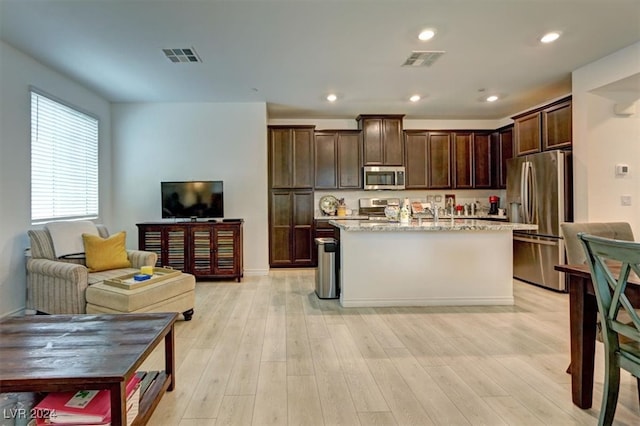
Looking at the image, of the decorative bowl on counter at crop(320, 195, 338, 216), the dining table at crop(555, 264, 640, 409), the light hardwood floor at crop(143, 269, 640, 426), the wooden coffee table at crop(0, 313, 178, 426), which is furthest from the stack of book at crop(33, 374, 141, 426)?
the decorative bowl on counter at crop(320, 195, 338, 216)

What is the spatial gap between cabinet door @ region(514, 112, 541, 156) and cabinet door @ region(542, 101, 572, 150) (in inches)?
4.9

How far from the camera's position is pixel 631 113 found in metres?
4.32

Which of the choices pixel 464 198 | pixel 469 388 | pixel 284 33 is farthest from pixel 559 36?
pixel 464 198

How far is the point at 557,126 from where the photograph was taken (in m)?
4.71

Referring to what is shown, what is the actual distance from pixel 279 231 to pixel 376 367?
403cm

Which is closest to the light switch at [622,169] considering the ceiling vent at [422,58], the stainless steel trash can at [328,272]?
the ceiling vent at [422,58]

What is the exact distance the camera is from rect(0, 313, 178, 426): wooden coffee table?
1464mm

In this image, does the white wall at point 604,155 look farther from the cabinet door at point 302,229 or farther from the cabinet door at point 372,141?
the cabinet door at point 302,229

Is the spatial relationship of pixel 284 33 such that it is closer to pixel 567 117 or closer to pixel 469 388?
pixel 469 388

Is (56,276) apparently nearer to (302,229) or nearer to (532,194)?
(302,229)

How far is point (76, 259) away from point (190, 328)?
1.64 m

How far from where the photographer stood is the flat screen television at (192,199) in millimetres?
5430

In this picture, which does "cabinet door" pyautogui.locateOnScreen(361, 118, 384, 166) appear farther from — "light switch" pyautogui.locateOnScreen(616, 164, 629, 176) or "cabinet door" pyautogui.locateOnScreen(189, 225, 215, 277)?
"light switch" pyautogui.locateOnScreen(616, 164, 629, 176)

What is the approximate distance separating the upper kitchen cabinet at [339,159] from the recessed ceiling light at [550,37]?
11.0 feet
